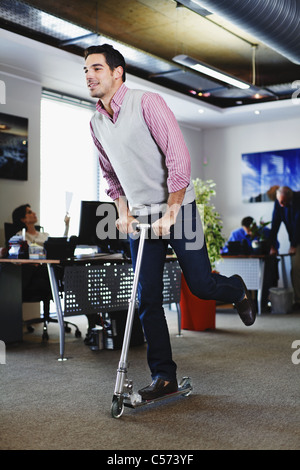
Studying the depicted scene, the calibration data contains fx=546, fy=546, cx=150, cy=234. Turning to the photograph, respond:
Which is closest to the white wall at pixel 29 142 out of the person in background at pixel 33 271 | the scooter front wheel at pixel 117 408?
the person in background at pixel 33 271

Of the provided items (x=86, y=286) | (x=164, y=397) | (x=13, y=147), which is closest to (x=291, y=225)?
(x=13, y=147)

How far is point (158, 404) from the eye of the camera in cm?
250

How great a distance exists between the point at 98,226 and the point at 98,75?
228 centimetres

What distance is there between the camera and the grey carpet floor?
1992mm

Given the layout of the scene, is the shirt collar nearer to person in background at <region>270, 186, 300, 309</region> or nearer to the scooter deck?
the scooter deck

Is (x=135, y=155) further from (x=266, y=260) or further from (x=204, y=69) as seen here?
(x=266, y=260)

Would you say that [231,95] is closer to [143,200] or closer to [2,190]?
[2,190]

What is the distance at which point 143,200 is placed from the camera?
2451mm

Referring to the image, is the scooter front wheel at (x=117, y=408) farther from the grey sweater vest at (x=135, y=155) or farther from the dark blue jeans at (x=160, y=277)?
the grey sweater vest at (x=135, y=155)

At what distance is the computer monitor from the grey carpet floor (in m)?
0.86

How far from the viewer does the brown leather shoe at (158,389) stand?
241 centimetres

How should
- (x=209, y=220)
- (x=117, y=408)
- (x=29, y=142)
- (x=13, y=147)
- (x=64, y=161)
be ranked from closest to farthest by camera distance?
(x=117, y=408) → (x=209, y=220) → (x=13, y=147) → (x=29, y=142) → (x=64, y=161)

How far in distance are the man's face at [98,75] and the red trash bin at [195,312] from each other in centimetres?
285
